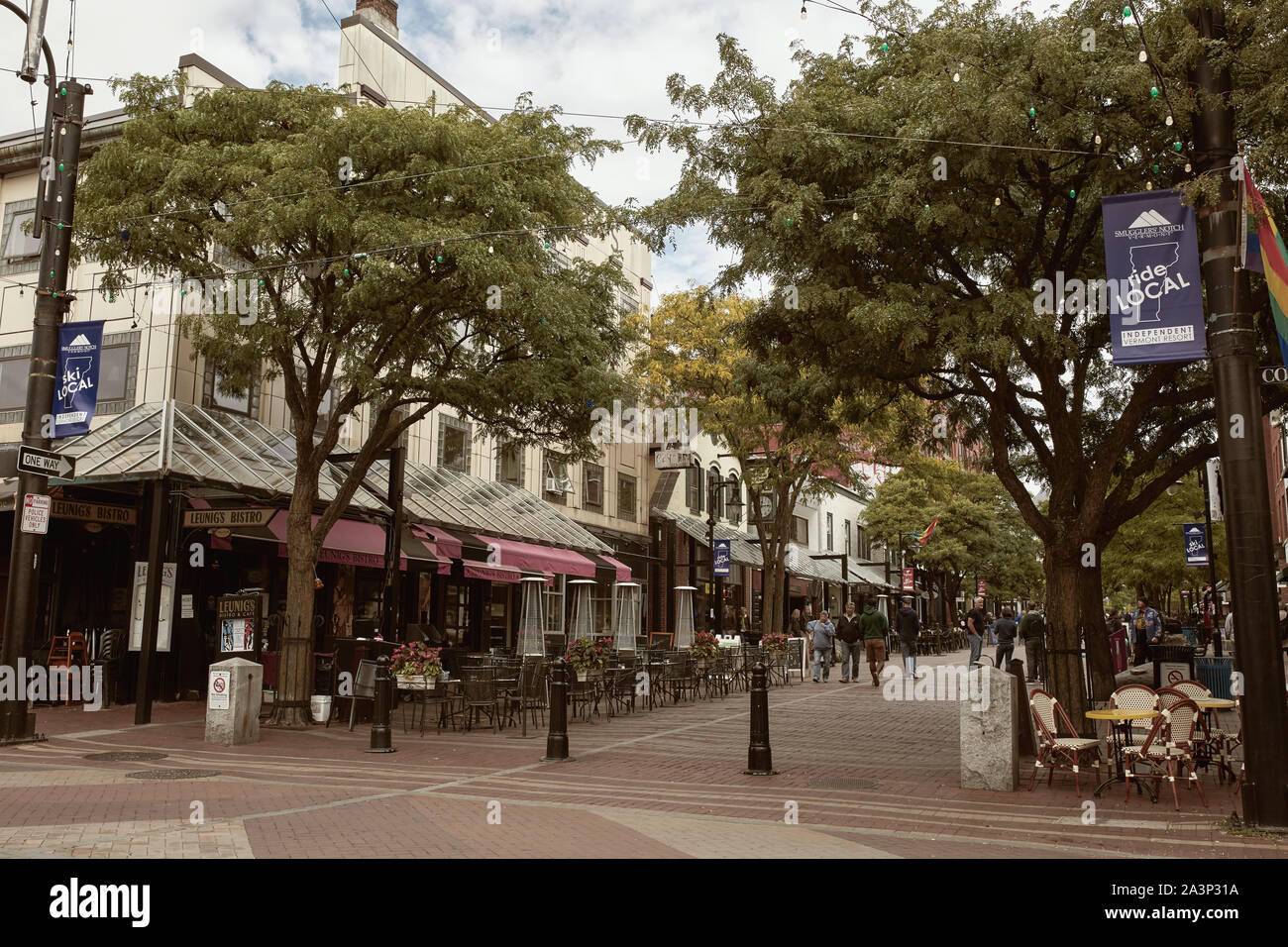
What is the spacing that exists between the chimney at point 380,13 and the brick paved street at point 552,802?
17.7 m

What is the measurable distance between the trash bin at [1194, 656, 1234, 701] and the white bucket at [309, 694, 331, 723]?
12.9m

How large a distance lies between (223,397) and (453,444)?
7.04m

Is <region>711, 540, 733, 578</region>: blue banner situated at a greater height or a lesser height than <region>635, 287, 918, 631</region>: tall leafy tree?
→ lesser

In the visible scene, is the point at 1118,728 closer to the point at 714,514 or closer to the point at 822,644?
the point at 822,644

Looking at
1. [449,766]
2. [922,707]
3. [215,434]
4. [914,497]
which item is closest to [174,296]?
[215,434]

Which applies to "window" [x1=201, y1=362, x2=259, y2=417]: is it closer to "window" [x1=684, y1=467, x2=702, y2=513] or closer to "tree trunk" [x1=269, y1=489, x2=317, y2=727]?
"tree trunk" [x1=269, y1=489, x2=317, y2=727]

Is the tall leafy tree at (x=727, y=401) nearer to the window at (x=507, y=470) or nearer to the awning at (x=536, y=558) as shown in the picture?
the window at (x=507, y=470)

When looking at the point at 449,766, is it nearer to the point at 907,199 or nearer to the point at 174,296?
the point at 907,199

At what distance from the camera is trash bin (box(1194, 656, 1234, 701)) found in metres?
14.1

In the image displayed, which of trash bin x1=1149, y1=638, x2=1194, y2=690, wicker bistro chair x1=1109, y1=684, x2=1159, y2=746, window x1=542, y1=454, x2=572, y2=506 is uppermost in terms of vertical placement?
window x1=542, y1=454, x2=572, y2=506

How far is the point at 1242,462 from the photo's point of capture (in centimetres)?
810

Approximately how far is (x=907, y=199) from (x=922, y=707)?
11854mm

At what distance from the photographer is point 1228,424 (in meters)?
8.19

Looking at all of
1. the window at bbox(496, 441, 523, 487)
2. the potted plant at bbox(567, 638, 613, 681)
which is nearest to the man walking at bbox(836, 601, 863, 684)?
the window at bbox(496, 441, 523, 487)
